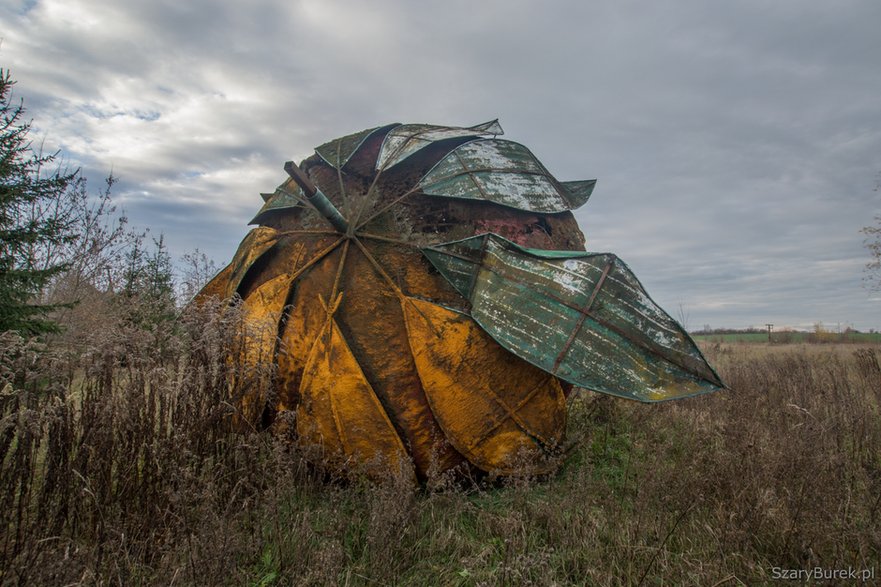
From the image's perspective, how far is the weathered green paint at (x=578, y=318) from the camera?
237 cm

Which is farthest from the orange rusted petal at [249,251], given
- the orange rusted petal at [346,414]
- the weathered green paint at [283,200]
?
the orange rusted petal at [346,414]

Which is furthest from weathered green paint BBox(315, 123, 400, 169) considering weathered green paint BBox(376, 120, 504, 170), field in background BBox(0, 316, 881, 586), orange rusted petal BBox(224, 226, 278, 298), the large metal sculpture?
field in background BBox(0, 316, 881, 586)

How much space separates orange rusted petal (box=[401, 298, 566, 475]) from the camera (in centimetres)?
268

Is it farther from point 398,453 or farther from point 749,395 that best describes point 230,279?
point 749,395

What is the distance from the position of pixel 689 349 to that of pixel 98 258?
1776 centimetres

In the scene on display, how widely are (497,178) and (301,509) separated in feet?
7.77

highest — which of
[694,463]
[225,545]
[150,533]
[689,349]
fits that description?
[689,349]

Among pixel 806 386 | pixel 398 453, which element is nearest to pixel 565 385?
pixel 398 453

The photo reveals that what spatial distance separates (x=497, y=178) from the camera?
3172 millimetres

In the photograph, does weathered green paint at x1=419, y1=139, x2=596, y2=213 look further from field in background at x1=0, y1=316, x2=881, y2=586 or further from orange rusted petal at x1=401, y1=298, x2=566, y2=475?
field in background at x1=0, y1=316, x2=881, y2=586

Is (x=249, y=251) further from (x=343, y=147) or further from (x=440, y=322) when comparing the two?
(x=440, y=322)

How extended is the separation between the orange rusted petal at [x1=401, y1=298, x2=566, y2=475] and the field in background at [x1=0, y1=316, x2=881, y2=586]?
0.22 m

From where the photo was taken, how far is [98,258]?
50.4ft

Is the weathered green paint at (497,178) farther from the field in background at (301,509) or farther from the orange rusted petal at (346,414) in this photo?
the field in background at (301,509)
